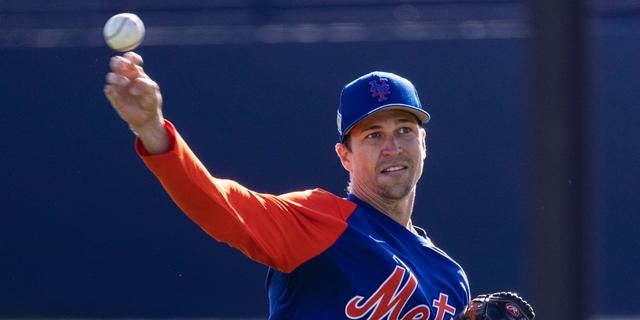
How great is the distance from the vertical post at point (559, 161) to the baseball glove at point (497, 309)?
138 centimetres

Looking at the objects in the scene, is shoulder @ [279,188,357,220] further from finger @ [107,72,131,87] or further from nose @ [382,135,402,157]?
finger @ [107,72,131,87]

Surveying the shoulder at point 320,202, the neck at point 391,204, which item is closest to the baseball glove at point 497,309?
the neck at point 391,204

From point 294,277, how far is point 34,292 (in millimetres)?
4741

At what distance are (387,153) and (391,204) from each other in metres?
0.18

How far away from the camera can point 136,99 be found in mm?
1226

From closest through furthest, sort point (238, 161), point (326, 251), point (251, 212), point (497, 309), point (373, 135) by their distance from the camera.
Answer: point (251, 212) → point (326, 251) → point (497, 309) → point (373, 135) → point (238, 161)

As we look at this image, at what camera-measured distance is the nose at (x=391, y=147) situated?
6.62 feet

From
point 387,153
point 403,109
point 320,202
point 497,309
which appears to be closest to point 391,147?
point 387,153

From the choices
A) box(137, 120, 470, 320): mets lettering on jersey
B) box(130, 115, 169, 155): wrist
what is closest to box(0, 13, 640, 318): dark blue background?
box(137, 120, 470, 320): mets lettering on jersey

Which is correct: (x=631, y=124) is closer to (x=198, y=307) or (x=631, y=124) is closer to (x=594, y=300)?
(x=198, y=307)

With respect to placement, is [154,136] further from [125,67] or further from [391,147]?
[391,147]

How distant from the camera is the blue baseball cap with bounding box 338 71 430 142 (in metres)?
2.03

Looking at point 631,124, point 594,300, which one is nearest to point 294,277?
point 594,300

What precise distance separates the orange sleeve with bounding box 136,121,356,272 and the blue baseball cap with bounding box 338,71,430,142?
325 mm
